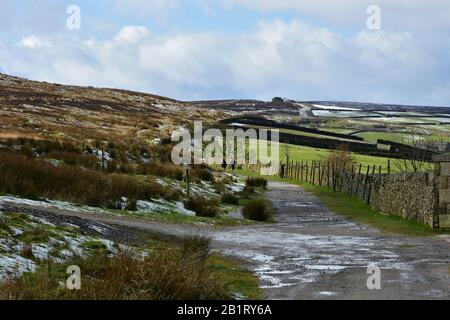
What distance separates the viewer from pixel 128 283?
7.13 metres

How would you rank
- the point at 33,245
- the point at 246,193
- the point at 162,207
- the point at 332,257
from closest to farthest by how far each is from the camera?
the point at 33,245
the point at 332,257
the point at 162,207
the point at 246,193

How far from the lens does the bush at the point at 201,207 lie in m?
21.1

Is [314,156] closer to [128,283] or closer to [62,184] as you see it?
[62,184]

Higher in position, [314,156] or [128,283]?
[314,156]

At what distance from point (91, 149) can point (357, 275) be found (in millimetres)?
24947

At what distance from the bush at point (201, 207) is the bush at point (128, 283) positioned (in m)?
12.7

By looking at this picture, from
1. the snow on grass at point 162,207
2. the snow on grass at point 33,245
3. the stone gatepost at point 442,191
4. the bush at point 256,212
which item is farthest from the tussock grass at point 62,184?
the stone gatepost at point 442,191

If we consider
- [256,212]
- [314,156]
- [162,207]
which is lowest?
[256,212]

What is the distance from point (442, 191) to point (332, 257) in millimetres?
6696

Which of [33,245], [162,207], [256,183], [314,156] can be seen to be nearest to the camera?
[33,245]

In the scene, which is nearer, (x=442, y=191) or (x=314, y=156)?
(x=442, y=191)

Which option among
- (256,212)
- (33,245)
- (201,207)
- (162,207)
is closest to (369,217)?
(256,212)
